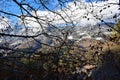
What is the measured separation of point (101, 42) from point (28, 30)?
602 centimetres

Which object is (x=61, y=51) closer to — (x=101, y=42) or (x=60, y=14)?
(x=60, y=14)

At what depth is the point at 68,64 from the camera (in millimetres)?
9477

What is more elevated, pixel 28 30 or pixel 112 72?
pixel 28 30

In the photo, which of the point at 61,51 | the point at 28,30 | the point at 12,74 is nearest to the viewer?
the point at 12,74

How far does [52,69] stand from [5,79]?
1.43 m

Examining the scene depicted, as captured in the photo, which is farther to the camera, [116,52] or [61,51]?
[116,52]

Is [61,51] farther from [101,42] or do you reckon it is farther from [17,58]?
[101,42]

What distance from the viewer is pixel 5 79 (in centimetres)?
809

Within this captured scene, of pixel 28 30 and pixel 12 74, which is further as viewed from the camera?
pixel 28 30

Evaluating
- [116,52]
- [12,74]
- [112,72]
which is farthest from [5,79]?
[116,52]

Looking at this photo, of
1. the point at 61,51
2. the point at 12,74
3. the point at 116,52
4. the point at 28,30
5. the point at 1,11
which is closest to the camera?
the point at 12,74

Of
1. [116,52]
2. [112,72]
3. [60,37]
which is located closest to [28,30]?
[60,37]

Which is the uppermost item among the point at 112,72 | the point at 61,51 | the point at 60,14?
the point at 60,14

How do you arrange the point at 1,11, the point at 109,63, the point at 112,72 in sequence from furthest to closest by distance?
the point at 109,63 → the point at 112,72 → the point at 1,11
